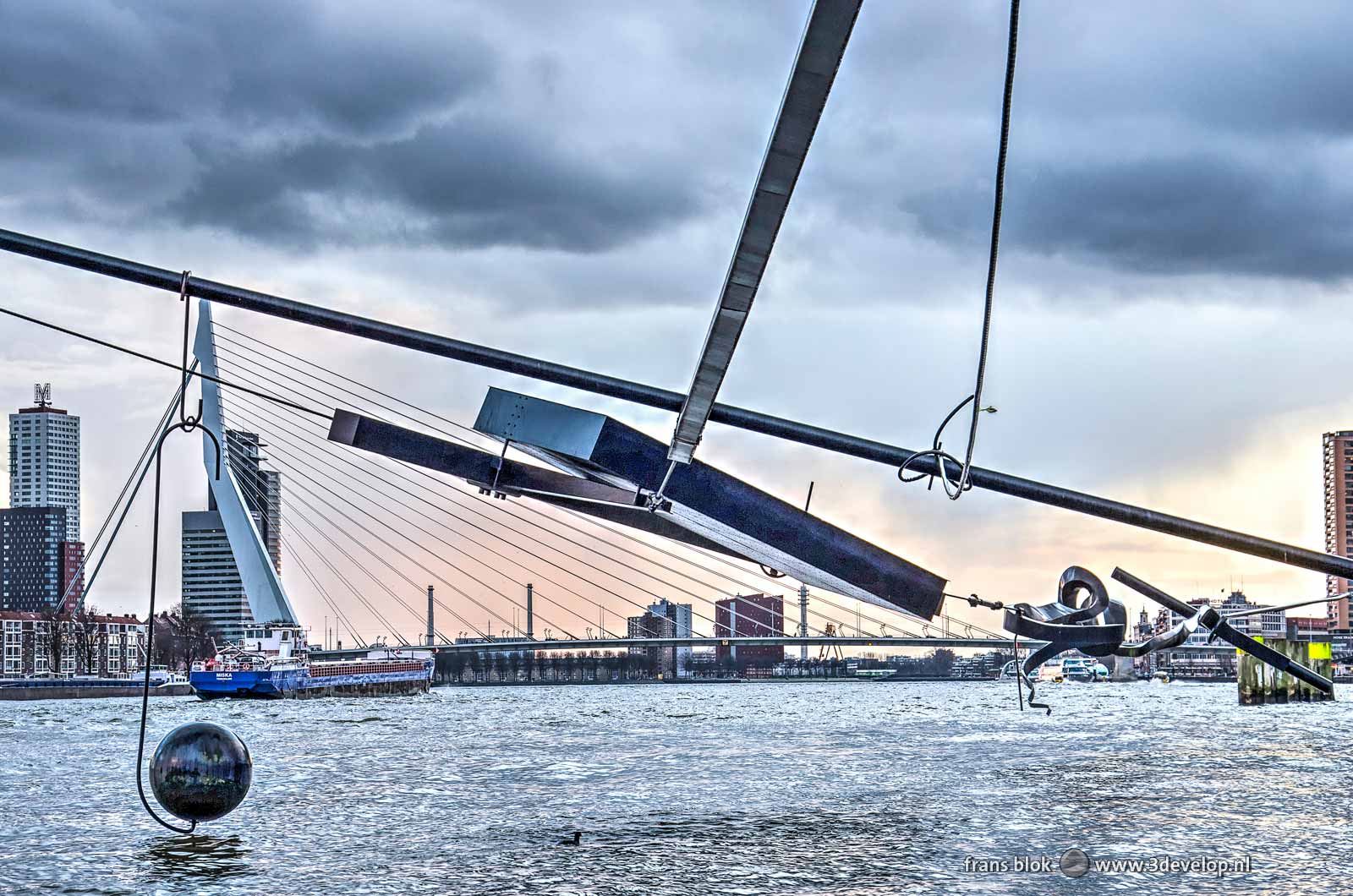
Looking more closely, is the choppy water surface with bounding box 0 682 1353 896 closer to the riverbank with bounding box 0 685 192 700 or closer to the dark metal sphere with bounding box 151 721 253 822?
the dark metal sphere with bounding box 151 721 253 822

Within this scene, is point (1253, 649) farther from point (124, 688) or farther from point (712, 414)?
point (124, 688)

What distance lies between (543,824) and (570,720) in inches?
1498

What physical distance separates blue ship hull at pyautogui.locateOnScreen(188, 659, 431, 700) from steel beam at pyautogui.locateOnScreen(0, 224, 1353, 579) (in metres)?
99.0

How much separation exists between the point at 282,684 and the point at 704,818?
9455cm

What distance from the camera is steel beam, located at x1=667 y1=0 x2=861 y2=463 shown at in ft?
20.7

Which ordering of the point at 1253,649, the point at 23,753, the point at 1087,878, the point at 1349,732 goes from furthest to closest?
the point at 1349,732
the point at 23,753
the point at 1253,649
the point at 1087,878

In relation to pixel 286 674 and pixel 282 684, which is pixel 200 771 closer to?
pixel 282 684

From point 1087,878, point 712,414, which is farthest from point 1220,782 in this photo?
point 712,414

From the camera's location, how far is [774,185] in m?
7.50

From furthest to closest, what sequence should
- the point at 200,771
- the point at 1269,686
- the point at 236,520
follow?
the point at 236,520
the point at 1269,686
the point at 200,771

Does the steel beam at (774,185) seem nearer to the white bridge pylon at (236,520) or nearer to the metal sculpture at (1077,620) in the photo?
the metal sculpture at (1077,620)

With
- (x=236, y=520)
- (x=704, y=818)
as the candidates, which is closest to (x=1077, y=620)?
(x=704, y=818)

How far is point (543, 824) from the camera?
15570 millimetres

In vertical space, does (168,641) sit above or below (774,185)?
below
